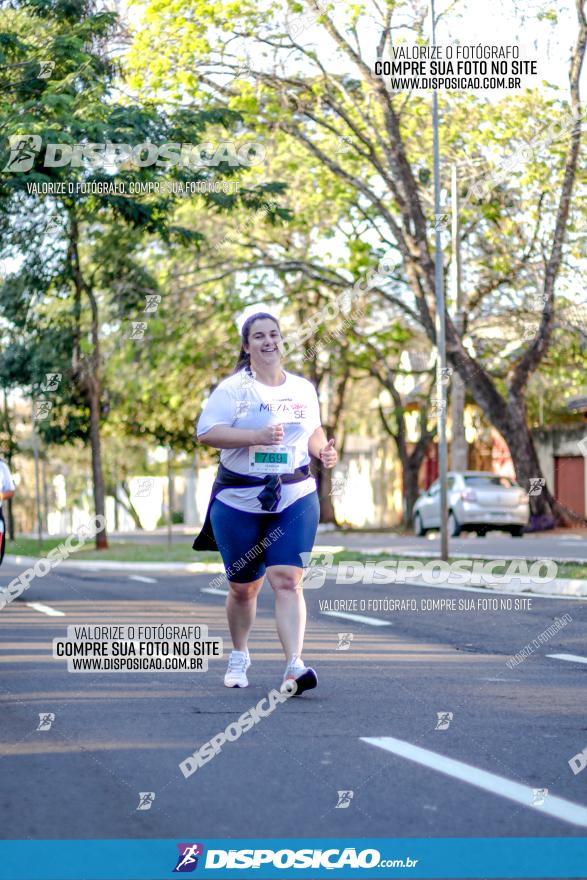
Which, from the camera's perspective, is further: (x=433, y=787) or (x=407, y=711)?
(x=407, y=711)

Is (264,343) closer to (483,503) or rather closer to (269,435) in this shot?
(269,435)

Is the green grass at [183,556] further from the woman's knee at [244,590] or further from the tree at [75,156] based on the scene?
the woman's knee at [244,590]

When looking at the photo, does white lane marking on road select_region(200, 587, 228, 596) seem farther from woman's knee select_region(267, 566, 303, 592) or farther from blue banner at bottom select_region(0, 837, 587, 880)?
blue banner at bottom select_region(0, 837, 587, 880)

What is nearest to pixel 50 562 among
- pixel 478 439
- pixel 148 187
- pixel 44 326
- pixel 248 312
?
pixel 44 326

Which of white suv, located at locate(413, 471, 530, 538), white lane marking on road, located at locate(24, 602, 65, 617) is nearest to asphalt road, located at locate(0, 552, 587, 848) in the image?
white lane marking on road, located at locate(24, 602, 65, 617)

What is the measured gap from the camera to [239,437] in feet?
24.7

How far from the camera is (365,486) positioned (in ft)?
226

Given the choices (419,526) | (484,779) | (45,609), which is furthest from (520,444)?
(484,779)

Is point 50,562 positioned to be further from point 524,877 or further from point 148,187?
point 524,877

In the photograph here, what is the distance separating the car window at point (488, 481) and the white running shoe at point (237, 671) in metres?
23.7

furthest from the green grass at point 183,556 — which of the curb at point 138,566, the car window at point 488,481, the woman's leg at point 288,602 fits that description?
the woman's leg at point 288,602

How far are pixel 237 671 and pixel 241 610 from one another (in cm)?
32

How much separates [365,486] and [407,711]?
61.7 metres

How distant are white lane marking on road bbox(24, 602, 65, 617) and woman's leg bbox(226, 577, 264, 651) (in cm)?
535
